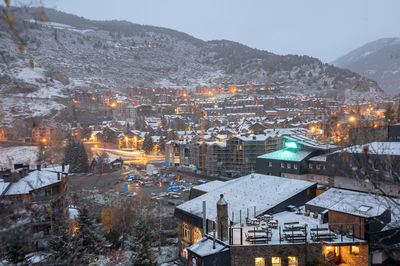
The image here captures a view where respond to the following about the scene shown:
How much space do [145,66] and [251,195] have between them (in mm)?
128151

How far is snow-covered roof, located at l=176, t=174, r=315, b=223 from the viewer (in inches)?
434

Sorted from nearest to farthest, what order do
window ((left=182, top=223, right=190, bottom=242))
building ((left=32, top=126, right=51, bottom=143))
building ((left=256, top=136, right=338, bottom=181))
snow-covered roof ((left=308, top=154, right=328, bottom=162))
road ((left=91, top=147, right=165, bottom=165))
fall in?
1. window ((left=182, top=223, right=190, bottom=242))
2. snow-covered roof ((left=308, top=154, right=328, bottom=162))
3. building ((left=256, top=136, right=338, bottom=181))
4. road ((left=91, top=147, right=165, bottom=165))
5. building ((left=32, top=126, right=51, bottom=143))

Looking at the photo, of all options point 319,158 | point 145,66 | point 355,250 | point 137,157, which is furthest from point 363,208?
point 145,66

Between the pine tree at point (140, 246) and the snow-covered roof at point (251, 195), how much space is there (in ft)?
6.11

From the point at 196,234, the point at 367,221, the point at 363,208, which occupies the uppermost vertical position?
the point at 363,208

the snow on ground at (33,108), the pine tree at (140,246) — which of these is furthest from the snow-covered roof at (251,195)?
the snow on ground at (33,108)

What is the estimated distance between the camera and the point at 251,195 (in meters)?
12.2

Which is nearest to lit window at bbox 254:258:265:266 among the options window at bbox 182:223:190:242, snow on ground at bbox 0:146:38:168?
window at bbox 182:223:190:242

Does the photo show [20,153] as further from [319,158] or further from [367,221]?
[367,221]

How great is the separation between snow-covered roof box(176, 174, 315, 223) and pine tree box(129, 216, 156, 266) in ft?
6.11

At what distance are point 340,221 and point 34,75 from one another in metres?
89.1

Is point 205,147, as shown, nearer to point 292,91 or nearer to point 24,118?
point 24,118

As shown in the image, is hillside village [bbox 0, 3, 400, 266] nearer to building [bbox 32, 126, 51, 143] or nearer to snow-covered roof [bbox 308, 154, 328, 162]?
snow-covered roof [bbox 308, 154, 328, 162]

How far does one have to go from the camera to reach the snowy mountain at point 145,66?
76625 mm
